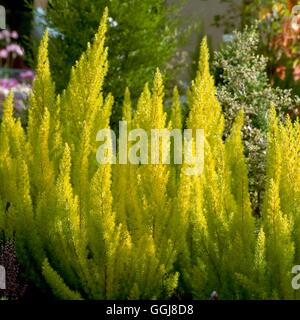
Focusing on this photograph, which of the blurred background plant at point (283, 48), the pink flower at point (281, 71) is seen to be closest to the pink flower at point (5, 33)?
the blurred background plant at point (283, 48)

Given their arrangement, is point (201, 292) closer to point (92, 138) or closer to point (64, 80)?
point (92, 138)

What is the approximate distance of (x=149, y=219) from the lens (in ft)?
10.1

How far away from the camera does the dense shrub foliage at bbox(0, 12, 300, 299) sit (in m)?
3.00

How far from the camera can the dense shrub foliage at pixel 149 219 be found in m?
3.00

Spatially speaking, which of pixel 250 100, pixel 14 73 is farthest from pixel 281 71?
pixel 14 73

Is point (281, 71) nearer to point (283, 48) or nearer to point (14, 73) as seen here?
point (283, 48)

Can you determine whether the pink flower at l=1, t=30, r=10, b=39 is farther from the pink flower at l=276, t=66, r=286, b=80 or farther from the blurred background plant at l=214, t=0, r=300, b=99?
the pink flower at l=276, t=66, r=286, b=80

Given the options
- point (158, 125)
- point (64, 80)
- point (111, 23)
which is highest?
point (111, 23)

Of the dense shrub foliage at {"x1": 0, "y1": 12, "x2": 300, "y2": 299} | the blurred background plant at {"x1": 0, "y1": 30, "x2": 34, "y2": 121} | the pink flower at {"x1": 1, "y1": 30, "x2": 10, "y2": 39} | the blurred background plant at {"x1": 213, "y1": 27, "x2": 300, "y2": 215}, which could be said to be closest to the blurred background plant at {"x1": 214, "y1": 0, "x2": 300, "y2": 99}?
the blurred background plant at {"x1": 213, "y1": 27, "x2": 300, "y2": 215}

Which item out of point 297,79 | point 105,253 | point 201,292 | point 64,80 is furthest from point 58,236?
point 297,79

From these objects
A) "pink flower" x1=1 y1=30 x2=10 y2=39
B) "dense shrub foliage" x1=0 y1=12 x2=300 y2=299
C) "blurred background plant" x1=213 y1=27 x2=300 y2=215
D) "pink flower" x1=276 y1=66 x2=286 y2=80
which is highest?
"pink flower" x1=1 y1=30 x2=10 y2=39

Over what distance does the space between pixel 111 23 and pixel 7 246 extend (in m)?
4.53

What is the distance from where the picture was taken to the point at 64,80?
7.05m
